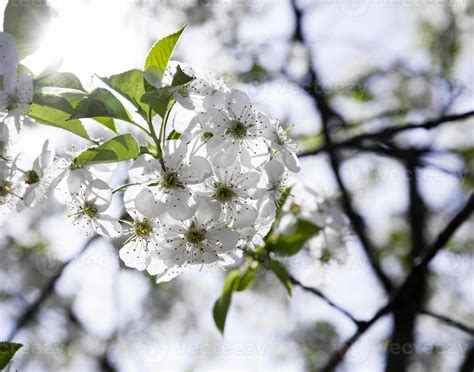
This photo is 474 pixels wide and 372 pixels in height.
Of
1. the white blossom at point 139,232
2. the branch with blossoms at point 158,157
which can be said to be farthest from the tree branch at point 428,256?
the white blossom at point 139,232

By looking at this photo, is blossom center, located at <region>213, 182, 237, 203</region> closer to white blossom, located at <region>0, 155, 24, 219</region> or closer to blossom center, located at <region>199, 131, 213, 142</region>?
blossom center, located at <region>199, 131, 213, 142</region>

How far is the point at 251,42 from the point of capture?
16.5 ft

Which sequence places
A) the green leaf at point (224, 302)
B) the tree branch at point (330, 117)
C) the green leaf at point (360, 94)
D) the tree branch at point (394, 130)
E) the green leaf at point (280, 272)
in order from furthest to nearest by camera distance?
the green leaf at point (360, 94)
the tree branch at point (330, 117)
the tree branch at point (394, 130)
the green leaf at point (224, 302)
the green leaf at point (280, 272)

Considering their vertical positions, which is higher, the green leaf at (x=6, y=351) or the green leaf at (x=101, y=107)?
the green leaf at (x=101, y=107)

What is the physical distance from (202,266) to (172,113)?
0.45 meters

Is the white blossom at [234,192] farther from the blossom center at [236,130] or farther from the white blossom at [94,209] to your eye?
the white blossom at [94,209]

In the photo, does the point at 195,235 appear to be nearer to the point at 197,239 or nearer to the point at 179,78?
the point at 197,239

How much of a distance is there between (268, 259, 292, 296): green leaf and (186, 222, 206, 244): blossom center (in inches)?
18.8

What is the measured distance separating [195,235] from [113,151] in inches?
11.8

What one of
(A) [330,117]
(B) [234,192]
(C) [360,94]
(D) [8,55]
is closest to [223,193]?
(B) [234,192]

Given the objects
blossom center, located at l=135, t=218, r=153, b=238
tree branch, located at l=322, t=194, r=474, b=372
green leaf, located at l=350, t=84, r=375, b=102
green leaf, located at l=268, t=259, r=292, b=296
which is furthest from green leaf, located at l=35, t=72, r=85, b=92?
green leaf, located at l=350, t=84, r=375, b=102

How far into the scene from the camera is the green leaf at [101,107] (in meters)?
1.25

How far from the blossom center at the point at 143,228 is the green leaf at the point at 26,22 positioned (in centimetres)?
54

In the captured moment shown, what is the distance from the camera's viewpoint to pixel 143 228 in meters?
1.41
